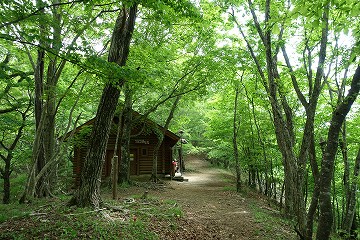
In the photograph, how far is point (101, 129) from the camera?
6707 mm

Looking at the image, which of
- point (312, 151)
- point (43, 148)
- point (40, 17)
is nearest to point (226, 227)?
point (312, 151)

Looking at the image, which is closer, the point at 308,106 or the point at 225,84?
the point at 308,106

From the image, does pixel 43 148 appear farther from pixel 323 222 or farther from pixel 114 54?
pixel 323 222

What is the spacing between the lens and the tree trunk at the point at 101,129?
21.7 feet

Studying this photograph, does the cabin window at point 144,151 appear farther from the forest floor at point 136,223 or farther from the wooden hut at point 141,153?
the forest floor at point 136,223

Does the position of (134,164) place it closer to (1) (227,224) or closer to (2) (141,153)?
(2) (141,153)

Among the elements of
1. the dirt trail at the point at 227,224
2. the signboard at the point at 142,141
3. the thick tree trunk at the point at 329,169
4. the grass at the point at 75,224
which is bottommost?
the dirt trail at the point at 227,224

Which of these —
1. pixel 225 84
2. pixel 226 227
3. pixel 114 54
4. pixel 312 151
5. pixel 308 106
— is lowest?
pixel 226 227

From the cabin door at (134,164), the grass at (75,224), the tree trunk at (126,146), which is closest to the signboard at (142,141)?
the cabin door at (134,164)

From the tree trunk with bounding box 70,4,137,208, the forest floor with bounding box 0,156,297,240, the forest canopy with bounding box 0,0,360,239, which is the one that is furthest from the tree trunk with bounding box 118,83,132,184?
the tree trunk with bounding box 70,4,137,208

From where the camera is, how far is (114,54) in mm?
6797

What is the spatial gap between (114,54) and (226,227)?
6306 millimetres

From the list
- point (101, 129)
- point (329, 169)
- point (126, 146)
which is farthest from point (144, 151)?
point (329, 169)

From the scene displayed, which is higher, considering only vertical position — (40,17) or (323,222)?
(40,17)
